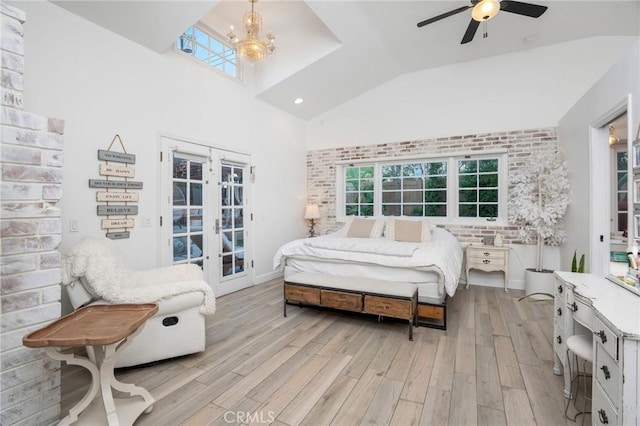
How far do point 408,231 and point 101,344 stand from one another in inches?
151

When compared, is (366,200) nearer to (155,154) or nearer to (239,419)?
(155,154)

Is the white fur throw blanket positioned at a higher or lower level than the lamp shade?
lower

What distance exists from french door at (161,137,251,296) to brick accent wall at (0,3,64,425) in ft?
6.03

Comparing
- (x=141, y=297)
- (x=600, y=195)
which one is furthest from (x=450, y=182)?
(x=141, y=297)

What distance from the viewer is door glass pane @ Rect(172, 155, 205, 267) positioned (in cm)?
374

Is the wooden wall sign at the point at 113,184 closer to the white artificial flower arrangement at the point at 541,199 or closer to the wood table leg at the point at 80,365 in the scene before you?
the wood table leg at the point at 80,365

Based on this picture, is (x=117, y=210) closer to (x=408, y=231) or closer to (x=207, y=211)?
(x=207, y=211)

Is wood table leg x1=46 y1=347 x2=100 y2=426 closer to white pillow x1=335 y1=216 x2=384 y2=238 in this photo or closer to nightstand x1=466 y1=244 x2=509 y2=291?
white pillow x1=335 y1=216 x2=384 y2=238

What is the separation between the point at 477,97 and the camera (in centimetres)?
480

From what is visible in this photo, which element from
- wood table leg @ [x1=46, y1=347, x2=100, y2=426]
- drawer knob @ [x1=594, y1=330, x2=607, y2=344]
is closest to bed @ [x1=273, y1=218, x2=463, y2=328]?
drawer knob @ [x1=594, y1=330, x2=607, y2=344]

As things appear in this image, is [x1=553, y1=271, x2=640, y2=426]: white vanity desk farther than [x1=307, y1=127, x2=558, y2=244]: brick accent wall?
No

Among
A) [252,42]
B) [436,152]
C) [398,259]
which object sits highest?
[252,42]

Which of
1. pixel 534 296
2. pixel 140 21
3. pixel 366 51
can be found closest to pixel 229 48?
pixel 140 21

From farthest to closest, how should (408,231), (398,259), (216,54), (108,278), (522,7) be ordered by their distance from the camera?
(408,231)
(216,54)
(398,259)
(522,7)
(108,278)
